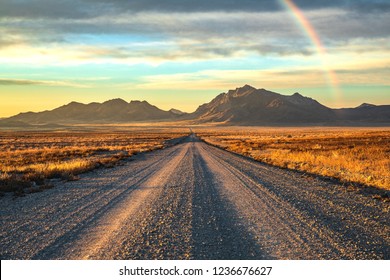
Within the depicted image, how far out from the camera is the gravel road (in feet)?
23.4

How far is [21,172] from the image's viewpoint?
20.5m

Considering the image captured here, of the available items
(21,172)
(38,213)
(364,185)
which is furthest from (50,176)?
(364,185)

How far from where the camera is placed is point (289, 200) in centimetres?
1247

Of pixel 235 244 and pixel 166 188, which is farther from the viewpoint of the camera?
pixel 166 188

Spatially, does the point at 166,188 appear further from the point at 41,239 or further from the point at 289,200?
the point at 41,239

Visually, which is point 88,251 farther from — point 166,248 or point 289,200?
point 289,200

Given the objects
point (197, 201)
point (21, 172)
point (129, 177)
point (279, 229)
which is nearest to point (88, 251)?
point (279, 229)

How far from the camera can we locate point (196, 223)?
9398 mm

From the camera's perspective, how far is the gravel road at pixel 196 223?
7.12 meters
